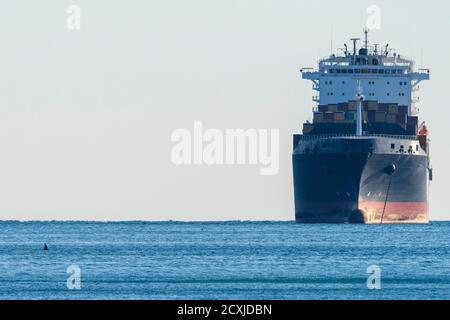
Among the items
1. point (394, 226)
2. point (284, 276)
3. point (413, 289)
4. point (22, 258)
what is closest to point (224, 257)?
point (22, 258)

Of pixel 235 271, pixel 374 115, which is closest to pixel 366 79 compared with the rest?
pixel 374 115

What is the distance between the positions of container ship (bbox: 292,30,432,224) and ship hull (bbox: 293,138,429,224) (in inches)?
3.7

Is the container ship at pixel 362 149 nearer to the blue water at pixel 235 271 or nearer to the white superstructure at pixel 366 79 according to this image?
the white superstructure at pixel 366 79

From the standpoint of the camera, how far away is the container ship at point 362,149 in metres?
130

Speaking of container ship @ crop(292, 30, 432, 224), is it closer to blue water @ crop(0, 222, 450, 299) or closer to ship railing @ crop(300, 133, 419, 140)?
ship railing @ crop(300, 133, 419, 140)

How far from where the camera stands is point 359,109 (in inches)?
5256

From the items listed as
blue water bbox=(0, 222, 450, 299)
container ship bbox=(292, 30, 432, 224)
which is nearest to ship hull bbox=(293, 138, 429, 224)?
container ship bbox=(292, 30, 432, 224)

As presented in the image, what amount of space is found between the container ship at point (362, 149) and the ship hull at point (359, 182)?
0.31 ft

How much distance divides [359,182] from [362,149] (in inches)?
125

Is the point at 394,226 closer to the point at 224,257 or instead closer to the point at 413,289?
the point at 224,257

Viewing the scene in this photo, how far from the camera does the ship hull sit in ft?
425

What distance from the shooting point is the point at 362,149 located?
5089 inches

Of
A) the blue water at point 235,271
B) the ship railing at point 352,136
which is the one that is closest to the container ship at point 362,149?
the ship railing at point 352,136

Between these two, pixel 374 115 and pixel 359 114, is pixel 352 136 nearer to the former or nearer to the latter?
pixel 359 114
